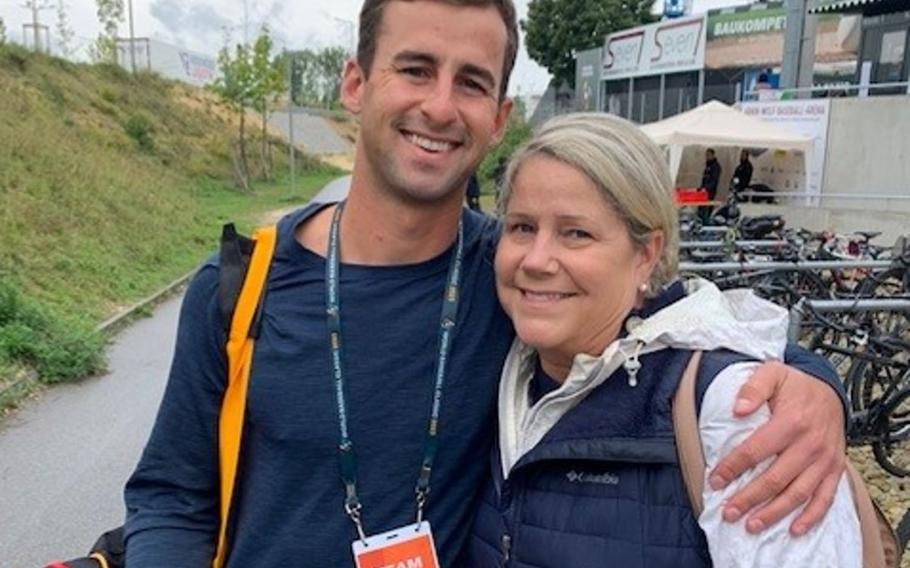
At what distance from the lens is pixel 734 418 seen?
1.22m

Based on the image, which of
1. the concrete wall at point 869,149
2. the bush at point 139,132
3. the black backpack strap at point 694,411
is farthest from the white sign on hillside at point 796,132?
the bush at point 139,132

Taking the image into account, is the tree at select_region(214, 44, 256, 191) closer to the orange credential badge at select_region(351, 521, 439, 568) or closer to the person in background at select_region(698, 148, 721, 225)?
the person in background at select_region(698, 148, 721, 225)

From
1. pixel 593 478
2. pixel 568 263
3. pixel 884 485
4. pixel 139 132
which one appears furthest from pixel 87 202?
pixel 139 132

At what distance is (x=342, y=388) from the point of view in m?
1.51

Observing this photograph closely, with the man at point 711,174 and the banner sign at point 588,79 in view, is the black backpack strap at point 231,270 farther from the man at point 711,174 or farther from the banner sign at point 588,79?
the banner sign at point 588,79

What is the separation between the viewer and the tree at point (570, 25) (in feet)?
137

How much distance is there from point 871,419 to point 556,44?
135 ft

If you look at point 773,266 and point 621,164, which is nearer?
point 621,164

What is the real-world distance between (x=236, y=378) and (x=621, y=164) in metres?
0.81

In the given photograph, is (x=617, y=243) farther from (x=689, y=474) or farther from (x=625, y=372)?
(x=689, y=474)

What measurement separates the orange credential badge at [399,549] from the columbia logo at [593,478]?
1.10 feet

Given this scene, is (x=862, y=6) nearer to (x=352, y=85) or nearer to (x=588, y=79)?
(x=588, y=79)

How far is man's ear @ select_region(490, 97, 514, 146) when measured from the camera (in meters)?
1.69

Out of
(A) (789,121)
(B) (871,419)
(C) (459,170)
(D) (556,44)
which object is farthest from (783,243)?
(D) (556,44)
